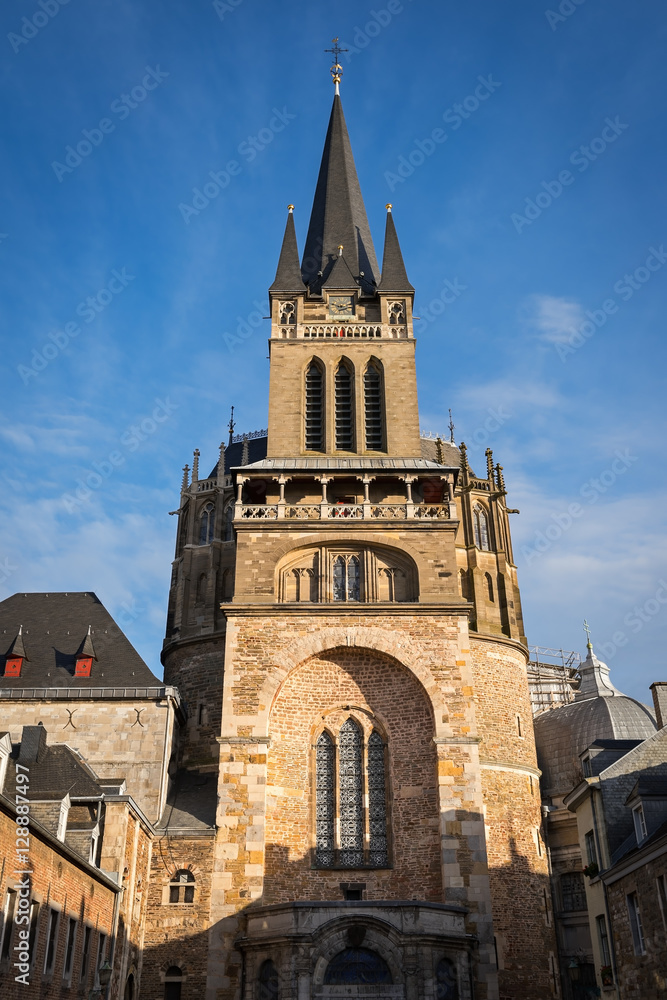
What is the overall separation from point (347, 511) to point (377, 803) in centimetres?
843

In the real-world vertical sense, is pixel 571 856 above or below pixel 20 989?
above

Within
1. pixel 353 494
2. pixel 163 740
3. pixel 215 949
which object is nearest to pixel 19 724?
pixel 163 740

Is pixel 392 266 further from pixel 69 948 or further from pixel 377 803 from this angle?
pixel 69 948

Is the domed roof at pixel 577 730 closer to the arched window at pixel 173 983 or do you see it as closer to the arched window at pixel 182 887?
the arched window at pixel 182 887

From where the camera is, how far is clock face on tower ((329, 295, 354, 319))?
3706cm

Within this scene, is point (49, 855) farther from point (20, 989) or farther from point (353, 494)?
point (353, 494)

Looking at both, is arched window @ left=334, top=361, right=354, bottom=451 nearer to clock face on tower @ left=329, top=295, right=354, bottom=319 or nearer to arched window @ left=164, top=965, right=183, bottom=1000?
clock face on tower @ left=329, top=295, right=354, bottom=319

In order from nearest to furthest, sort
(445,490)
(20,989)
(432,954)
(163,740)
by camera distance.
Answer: (20,989)
(432,954)
(163,740)
(445,490)

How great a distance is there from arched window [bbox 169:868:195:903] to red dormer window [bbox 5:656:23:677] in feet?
26.3

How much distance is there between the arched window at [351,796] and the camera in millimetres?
26297

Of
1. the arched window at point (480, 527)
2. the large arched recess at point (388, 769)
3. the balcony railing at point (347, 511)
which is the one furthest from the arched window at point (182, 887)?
the arched window at point (480, 527)

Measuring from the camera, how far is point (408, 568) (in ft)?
96.6

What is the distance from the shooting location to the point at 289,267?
38000mm

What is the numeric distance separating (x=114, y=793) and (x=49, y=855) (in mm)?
5026
